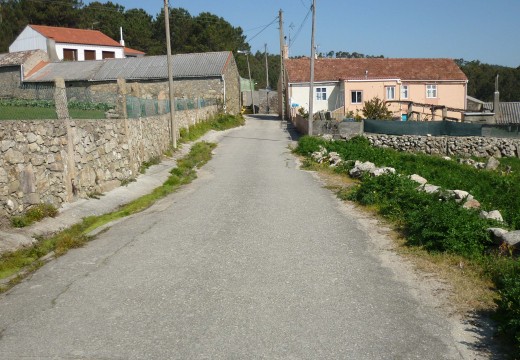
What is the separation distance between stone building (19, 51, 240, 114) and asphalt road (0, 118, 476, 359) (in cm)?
3831

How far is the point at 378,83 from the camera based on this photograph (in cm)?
4806

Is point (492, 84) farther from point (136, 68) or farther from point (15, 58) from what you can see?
point (15, 58)

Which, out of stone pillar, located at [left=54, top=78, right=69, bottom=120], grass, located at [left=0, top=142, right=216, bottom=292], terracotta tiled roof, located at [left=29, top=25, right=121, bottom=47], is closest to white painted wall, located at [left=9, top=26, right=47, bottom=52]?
terracotta tiled roof, located at [left=29, top=25, right=121, bottom=47]

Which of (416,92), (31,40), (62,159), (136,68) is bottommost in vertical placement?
(62,159)

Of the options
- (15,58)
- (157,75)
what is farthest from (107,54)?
(157,75)

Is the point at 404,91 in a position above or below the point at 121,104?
above


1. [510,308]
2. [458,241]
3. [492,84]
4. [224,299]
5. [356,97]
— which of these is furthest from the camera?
[492,84]

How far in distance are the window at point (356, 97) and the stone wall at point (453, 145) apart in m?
15.9

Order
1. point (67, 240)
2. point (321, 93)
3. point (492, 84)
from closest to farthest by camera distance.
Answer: point (67, 240), point (321, 93), point (492, 84)

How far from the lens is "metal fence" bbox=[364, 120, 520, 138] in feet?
103

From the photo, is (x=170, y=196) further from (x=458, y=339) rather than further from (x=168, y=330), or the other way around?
(x=458, y=339)

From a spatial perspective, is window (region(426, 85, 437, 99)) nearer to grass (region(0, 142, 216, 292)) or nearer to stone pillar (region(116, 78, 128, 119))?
grass (region(0, 142, 216, 292))

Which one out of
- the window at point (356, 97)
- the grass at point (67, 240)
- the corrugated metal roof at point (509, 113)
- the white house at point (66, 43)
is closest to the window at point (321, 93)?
the window at point (356, 97)

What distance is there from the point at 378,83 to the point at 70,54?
1523 inches
